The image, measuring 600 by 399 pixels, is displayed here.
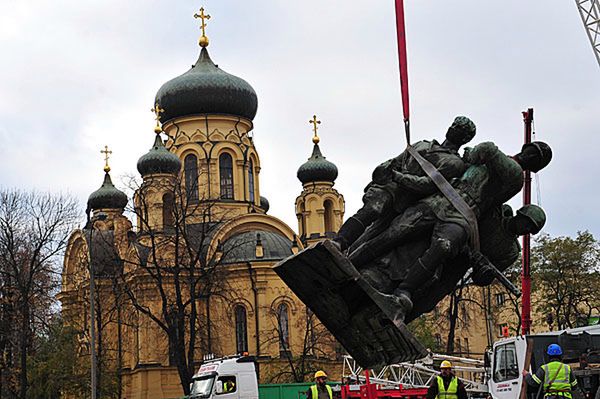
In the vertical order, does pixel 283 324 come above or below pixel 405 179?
above

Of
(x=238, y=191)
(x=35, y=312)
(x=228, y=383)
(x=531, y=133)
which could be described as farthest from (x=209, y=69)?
(x=531, y=133)

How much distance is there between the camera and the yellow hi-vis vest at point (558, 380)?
9.96m

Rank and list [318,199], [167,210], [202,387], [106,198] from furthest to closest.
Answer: [318,199] < [106,198] < [167,210] < [202,387]

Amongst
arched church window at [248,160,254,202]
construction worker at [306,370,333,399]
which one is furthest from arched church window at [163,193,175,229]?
construction worker at [306,370,333,399]

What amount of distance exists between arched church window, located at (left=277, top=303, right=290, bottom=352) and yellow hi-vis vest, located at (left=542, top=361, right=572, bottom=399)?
151ft

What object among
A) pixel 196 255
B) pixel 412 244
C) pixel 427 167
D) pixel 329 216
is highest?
pixel 329 216

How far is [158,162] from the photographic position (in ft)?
197

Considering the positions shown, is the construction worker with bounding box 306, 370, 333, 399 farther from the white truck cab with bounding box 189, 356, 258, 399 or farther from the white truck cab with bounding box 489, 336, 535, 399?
the white truck cab with bounding box 189, 356, 258, 399

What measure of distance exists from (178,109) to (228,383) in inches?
1519

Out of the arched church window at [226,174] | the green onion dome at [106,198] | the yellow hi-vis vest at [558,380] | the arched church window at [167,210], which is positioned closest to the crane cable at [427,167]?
the yellow hi-vis vest at [558,380]

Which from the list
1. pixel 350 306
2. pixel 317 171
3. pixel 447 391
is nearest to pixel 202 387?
pixel 447 391

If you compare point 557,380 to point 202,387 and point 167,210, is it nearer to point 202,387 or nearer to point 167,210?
point 202,387

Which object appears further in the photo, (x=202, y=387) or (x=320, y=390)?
(x=202, y=387)

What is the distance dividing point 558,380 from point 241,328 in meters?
48.7
